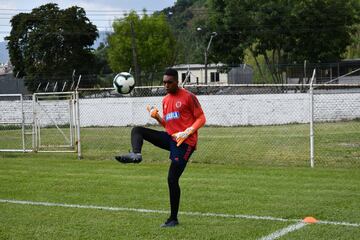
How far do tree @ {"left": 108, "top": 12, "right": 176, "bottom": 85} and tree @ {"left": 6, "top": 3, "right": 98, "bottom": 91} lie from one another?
18.5 feet

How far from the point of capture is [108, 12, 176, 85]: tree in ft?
189

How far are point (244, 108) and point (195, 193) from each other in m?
20.5

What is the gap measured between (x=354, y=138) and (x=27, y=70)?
47.6m

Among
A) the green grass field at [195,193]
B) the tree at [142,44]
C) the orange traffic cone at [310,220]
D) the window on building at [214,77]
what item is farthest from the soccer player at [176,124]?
the tree at [142,44]

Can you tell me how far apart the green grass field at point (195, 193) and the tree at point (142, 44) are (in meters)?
40.1

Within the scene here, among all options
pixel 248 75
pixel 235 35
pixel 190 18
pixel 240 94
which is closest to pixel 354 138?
pixel 240 94

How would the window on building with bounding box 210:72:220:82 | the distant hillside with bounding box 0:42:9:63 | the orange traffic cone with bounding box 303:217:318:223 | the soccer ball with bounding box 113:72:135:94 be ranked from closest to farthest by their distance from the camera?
the orange traffic cone with bounding box 303:217:318:223 < the soccer ball with bounding box 113:72:135:94 < the window on building with bounding box 210:72:220:82 < the distant hillside with bounding box 0:42:9:63

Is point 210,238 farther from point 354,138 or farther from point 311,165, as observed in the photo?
point 354,138

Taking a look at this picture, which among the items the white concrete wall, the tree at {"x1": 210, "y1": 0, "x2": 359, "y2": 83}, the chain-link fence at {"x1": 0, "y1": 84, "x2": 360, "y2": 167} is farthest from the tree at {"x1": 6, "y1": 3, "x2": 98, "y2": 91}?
the white concrete wall

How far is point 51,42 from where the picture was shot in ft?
205

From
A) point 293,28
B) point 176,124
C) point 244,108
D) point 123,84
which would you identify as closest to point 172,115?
point 176,124

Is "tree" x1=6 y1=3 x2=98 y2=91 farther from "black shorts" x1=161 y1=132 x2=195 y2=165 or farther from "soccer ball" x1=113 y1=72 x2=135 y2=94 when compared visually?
"black shorts" x1=161 y1=132 x2=195 y2=165

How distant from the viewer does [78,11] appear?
65.6 m

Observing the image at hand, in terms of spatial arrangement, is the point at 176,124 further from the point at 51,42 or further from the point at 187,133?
the point at 51,42
